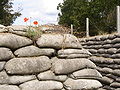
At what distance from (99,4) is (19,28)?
15893 millimetres

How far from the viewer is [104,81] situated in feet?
23.0

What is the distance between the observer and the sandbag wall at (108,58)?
6637mm

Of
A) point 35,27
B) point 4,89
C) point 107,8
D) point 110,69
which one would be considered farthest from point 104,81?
point 107,8

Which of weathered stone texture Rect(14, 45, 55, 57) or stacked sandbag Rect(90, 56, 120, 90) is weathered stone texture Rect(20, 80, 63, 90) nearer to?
weathered stone texture Rect(14, 45, 55, 57)

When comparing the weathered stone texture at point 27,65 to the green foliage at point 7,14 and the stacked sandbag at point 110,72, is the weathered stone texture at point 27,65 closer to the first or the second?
the stacked sandbag at point 110,72

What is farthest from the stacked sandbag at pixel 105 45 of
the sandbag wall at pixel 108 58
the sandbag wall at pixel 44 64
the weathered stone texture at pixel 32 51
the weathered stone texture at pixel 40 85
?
the weathered stone texture at pixel 40 85

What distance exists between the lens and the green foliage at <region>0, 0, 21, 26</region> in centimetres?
1721

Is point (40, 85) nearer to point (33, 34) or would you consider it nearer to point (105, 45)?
point (33, 34)

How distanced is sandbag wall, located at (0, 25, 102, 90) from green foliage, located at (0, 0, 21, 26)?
12.5 metres

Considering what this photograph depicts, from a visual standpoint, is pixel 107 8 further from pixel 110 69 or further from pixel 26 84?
pixel 26 84

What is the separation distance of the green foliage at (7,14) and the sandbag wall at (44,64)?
12469 mm

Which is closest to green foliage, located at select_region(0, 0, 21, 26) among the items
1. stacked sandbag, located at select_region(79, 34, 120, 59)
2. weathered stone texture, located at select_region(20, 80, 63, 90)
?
stacked sandbag, located at select_region(79, 34, 120, 59)

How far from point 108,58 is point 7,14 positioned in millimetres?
11887

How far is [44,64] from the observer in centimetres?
469
